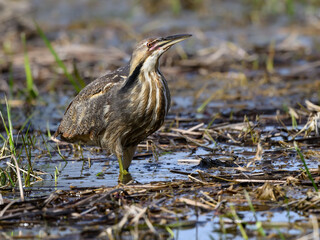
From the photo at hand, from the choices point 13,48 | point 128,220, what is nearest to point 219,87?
point 13,48

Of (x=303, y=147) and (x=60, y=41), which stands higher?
(x=60, y=41)

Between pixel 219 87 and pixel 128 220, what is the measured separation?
5387 mm

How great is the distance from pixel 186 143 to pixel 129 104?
1.43 meters

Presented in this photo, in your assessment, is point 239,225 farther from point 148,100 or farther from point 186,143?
point 186,143

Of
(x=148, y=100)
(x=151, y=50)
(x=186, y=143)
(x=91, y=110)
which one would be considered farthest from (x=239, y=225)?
(x=186, y=143)

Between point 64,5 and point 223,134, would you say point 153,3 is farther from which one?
point 223,134

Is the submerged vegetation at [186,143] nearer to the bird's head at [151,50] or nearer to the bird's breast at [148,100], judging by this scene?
the bird's breast at [148,100]

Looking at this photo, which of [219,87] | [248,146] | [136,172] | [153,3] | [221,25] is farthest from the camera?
[153,3]

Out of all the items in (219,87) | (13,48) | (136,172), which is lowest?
(136,172)

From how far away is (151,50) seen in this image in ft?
17.1

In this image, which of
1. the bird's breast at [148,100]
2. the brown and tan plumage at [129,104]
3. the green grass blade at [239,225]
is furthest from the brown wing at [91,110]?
the green grass blade at [239,225]

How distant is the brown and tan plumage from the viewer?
524cm

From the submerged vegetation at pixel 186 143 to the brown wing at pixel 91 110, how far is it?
0.98 feet

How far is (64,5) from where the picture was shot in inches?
583
